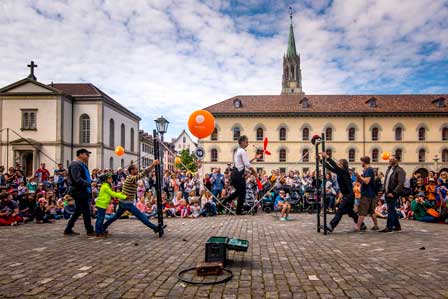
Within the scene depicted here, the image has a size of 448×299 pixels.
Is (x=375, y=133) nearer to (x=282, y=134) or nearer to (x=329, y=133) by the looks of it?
(x=329, y=133)

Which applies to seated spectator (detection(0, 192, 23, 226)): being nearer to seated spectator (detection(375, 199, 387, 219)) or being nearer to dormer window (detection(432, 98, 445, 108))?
seated spectator (detection(375, 199, 387, 219))

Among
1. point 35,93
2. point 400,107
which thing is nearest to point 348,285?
point 35,93

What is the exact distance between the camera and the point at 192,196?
16.2m

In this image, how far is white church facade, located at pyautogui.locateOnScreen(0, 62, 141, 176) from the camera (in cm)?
4219

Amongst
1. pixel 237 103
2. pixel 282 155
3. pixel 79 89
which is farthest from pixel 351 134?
pixel 79 89

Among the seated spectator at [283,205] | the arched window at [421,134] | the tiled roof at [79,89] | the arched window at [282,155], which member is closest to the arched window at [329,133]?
the arched window at [282,155]

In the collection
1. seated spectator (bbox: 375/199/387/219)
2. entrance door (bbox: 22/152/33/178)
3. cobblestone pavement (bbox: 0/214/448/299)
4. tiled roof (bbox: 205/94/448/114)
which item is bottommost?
seated spectator (bbox: 375/199/387/219)

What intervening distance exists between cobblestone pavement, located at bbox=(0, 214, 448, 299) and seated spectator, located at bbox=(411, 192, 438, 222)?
4.15 m

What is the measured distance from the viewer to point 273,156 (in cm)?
5191

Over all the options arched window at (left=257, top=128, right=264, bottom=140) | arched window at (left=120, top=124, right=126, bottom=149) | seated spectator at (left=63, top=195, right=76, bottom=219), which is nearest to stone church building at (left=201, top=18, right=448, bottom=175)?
arched window at (left=257, top=128, right=264, bottom=140)

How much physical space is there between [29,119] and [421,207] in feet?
141

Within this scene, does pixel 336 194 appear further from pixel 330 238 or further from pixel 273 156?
pixel 273 156

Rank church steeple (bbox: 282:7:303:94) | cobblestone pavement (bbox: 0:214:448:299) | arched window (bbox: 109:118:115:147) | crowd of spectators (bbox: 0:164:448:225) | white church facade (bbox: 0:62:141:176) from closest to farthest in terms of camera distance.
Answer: cobblestone pavement (bbox: 0:214:448:299) < crowd of spectators (bbox: 0:164:448:225) < white church facade (bbox: 0:62:141:176) < arched window (bbox: 109:118:115:147) < church steeple (bbox: 282:7:303:94)

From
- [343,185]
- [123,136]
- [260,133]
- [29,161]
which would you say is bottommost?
[343,185]
